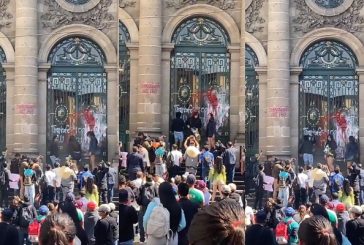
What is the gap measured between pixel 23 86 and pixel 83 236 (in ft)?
38.0

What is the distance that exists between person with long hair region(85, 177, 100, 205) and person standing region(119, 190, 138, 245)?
70.8 inches

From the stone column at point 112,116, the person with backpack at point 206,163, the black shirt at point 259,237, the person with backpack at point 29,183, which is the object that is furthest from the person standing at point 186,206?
the person with backpack at point 206,163

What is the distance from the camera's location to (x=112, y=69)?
22453 millimetres

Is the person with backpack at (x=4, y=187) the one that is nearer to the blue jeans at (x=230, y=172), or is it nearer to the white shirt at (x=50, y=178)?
the white shirt at (x=50, y=178)

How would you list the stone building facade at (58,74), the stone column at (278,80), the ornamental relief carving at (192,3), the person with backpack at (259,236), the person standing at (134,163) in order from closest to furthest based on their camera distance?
1. the person with backpack at (259,236)
2. the stone building facade at (58,74)
3. the person standing at (134,163)
4. the stone column at (278,80)
5. the ornamental relief carving at (192,3)

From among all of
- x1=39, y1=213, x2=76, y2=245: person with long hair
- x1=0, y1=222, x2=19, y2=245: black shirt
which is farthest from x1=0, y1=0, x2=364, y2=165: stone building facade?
x1=39, y1=213, x2=76, y2=245: person with long hair

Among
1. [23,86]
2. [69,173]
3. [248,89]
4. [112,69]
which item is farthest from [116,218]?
[248,89]

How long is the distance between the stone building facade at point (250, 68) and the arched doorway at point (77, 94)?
485cm

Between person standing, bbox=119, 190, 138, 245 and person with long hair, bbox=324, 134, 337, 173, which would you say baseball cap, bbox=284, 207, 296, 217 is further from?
person with long hair, bbox=324, 134, 337, 173

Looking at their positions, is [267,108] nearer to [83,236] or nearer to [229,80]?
[229,80]

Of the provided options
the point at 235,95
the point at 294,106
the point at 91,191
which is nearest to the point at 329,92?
the point at 294,106

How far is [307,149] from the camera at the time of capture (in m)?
24.1

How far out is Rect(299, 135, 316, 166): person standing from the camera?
894 inches

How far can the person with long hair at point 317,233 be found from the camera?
5512 mm
